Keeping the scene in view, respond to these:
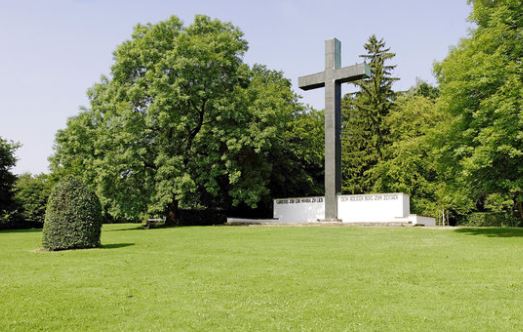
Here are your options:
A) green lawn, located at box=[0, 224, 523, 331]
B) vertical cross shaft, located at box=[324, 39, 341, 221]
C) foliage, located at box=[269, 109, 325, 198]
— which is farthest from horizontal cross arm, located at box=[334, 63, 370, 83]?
green lawn, located at box=[0, 224, 523, 331]

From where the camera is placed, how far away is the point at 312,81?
2916cm

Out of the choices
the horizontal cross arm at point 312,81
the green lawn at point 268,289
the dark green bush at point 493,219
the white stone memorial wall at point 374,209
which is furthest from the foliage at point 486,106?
the dark green bush at point 493,219

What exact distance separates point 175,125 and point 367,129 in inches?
779

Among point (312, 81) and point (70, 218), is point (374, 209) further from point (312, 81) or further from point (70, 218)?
point (70, 218)

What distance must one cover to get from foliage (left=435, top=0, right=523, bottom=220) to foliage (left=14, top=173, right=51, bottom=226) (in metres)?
38.8

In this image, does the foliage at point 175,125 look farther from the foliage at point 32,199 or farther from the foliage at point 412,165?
the foliage at point 32,199

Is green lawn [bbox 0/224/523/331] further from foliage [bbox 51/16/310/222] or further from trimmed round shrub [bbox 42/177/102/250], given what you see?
foliage [bbox 51/16/310/222]

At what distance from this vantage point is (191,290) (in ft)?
30.2

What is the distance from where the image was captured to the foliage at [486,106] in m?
18.6

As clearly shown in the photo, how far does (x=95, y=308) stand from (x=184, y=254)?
7.09 metres

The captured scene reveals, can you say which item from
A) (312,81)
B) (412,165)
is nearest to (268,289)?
(312,81)

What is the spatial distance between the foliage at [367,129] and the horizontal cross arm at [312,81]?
14298 millimetres

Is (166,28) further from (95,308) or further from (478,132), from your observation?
(95,308)

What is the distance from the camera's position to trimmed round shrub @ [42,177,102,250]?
1706 centimetres
